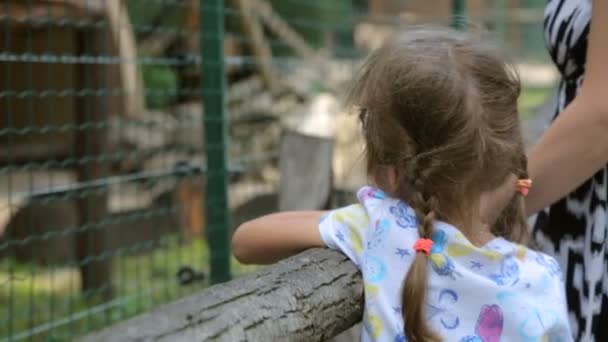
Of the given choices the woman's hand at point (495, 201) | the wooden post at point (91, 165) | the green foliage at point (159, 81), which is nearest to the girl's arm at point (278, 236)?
the woman's hand at point (495, 201)

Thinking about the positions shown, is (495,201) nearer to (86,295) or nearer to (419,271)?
(419,271)

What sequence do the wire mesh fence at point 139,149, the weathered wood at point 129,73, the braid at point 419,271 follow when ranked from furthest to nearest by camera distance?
the weathered wood at point 129,73 < the wire mesh fence at point 139,149 < the braid at point 419,271

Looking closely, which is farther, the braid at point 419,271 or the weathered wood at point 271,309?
the braid at point 419,271

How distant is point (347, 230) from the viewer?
4.40 ft

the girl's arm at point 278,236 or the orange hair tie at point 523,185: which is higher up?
the orange hair tie at point 523,185

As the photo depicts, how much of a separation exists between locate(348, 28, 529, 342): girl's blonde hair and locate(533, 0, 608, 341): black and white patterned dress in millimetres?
371

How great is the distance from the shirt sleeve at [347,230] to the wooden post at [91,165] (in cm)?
245

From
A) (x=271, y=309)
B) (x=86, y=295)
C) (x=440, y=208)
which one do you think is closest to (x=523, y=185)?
(x=440, y=208)

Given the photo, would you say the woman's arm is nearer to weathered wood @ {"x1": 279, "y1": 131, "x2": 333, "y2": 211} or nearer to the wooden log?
weathered wood @ {"x1": 279, "y1": 131, "x2": 333, "y2": 211}

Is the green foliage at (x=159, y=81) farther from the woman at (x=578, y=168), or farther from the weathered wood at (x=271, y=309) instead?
the weathered wood at (x=271, y=309)

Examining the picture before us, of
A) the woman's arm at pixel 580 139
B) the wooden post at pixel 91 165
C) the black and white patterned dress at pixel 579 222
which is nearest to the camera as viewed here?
the woman's arm at pixel 580 139

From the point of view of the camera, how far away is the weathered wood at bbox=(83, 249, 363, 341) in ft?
3.00

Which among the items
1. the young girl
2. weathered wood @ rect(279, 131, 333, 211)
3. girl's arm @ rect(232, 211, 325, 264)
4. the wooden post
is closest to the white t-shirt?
the young girl

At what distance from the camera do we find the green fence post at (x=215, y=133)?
2744 millimetres
